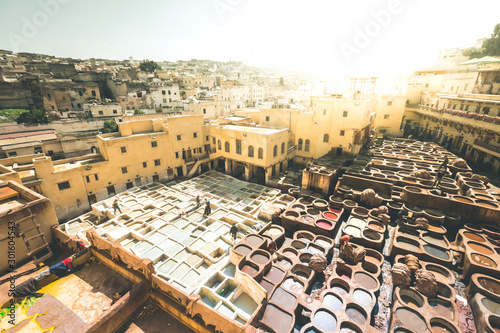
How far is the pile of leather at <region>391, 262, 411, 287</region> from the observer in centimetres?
1263

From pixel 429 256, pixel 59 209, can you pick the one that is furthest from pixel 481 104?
pixel 59 209

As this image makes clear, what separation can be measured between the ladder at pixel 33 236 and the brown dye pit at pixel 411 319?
18673mm

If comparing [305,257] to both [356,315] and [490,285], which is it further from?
[490,285]

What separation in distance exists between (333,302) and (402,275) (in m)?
4.40

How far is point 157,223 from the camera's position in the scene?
19.7m

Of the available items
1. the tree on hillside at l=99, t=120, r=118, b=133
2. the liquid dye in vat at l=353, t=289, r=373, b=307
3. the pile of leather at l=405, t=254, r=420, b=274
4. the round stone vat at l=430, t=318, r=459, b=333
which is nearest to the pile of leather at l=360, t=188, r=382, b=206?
the pile of leather at l=405, t=254, r=420, b=274

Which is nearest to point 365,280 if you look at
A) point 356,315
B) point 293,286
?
point 356,315

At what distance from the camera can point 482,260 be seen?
13695mm

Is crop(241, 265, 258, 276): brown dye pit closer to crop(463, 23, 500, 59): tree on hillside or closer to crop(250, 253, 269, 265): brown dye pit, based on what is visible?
crop(250, 253, 269, 265): brown dye pit

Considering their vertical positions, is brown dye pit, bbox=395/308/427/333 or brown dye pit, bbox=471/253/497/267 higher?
brown dye pit, bbox=471/253/497/267

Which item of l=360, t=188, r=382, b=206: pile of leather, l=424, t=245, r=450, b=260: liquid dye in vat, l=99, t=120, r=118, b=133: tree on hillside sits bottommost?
l=424, t=245, r=450, b=260: liquid dye in vat

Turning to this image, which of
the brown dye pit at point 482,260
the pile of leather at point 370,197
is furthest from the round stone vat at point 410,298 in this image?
the pile of leather at point 370,197

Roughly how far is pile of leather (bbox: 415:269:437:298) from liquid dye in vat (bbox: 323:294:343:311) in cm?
457

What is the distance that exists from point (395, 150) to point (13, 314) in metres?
38.0
